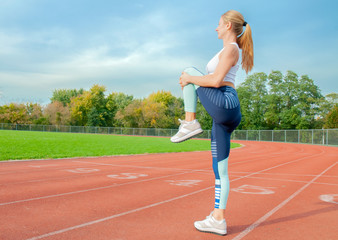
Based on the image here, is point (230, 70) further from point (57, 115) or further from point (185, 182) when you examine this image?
point (57, 115)

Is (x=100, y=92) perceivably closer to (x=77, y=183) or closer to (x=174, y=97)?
(x=174, y=97)

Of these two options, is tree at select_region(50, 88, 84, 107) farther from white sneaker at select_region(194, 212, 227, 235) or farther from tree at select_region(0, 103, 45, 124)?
white sneaker at select_region(194, 212, 227, 235)

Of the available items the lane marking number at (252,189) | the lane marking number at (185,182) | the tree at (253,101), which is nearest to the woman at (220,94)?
the lane marking number at (252,189)

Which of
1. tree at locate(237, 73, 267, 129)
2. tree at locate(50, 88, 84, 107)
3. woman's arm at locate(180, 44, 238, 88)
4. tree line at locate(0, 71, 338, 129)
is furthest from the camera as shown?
tree at locate(50, 88, 84, 107)

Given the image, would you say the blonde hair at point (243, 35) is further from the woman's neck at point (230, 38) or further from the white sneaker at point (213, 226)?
the white sneaker at point (213, 226)

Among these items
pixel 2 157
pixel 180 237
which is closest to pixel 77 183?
pixel 180 237

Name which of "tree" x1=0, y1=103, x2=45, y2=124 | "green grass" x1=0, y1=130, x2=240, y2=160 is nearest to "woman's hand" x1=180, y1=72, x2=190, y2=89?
"green grass" x1=0, y1=130, x2=240, y2=160

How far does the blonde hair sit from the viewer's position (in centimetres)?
318

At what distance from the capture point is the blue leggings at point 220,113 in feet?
9.56

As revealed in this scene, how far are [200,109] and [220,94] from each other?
5519 centimetres

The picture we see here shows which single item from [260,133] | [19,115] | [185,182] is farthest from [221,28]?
[19,115]

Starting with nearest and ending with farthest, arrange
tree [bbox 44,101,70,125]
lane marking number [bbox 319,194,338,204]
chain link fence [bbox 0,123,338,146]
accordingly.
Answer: lane marking number [bbox 319,194,338,204] < chain link fence [bbox 0,123,338,146] < tree [bbox 44,101,70,125]

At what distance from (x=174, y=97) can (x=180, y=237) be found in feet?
275

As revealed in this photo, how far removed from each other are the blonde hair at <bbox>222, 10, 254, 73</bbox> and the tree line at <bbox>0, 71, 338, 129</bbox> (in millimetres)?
43646
